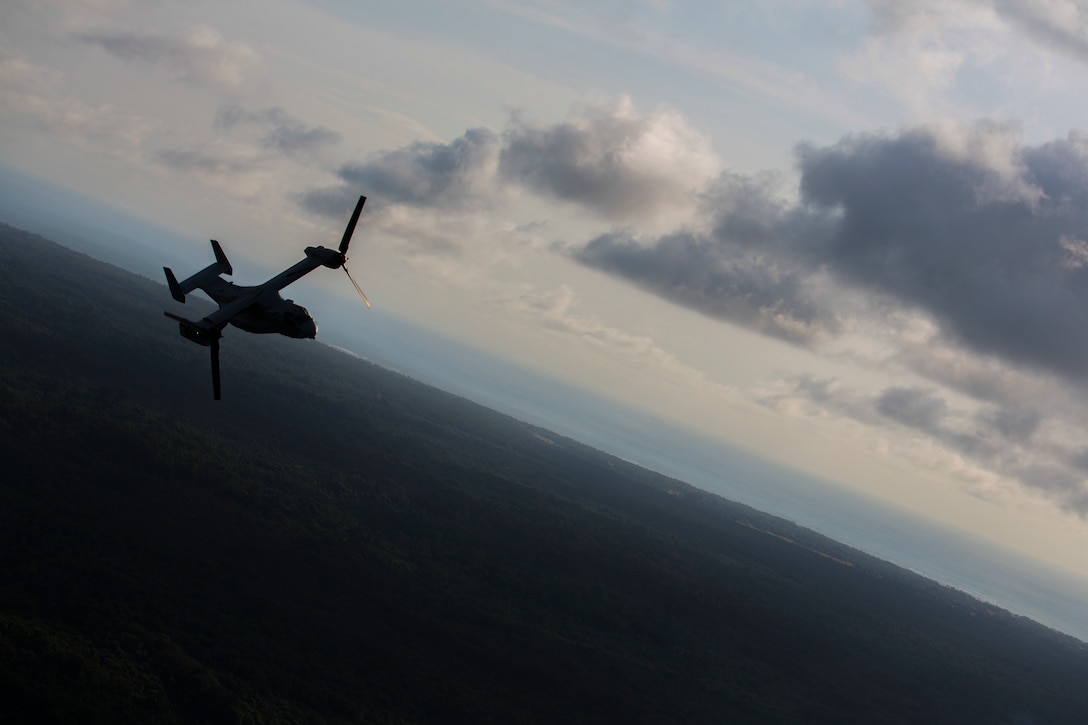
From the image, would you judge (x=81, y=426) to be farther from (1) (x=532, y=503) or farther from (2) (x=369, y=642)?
(1) (x=532, y=503)

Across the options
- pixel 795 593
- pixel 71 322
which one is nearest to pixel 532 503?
pixel 795 593

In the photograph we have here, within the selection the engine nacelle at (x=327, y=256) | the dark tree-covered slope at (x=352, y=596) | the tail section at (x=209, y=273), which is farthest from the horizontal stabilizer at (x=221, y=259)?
the dark tree-covered slope at (x=352, y=596)

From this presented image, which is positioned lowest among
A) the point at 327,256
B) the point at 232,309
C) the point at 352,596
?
the point at 352,596

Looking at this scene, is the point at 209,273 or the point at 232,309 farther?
the point at 209,273

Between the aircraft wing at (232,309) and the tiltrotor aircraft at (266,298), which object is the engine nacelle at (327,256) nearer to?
the tiltrotor aircraft at (266,298)

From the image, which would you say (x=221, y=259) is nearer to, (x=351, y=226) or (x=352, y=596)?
(x=351, y=226)

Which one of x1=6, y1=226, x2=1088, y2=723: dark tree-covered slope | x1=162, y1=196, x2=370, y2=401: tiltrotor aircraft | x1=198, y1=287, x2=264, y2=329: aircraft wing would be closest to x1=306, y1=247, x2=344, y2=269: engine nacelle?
x1=162, y1=196, x2=370, y2=401: tiltrotor aircraft

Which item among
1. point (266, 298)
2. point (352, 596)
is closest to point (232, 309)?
point (266, 298)
